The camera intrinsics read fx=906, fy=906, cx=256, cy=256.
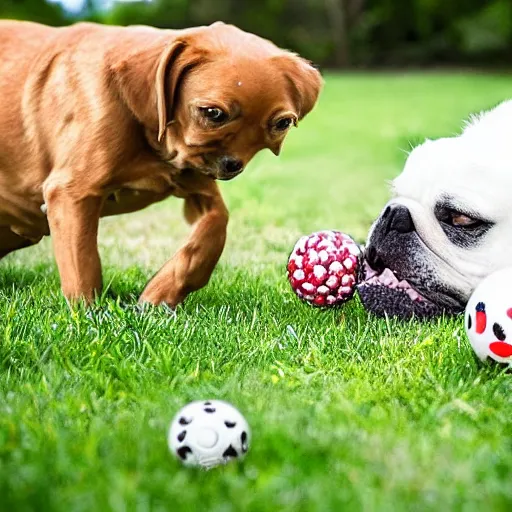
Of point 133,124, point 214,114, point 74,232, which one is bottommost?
point 74,232

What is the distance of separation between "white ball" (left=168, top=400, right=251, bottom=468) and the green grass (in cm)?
3

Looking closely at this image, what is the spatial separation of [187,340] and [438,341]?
2.95ft

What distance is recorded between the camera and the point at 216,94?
3209 millimetres

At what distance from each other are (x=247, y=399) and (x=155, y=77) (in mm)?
1374

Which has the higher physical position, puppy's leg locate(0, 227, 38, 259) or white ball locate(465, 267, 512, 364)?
A: white ball locate(465, 267, 512, 364)

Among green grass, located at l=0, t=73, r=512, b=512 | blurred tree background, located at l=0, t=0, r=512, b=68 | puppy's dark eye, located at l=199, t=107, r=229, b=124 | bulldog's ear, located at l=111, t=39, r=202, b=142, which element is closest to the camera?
green grass, located at l=0, t=73, r=512, b=512

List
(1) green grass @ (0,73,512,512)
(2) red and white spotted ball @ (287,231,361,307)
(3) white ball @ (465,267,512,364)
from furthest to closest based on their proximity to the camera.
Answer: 1. (2) red and white spotted ball @ (287,231,361,307)
2. (3) white ball @ (465,267,512,364)
3. (1) green grass @ (0,73,512,512)

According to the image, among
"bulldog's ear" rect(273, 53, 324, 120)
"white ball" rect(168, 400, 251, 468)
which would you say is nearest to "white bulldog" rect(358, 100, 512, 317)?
"bulldog's ear" rect(273, 53, 324, 120)

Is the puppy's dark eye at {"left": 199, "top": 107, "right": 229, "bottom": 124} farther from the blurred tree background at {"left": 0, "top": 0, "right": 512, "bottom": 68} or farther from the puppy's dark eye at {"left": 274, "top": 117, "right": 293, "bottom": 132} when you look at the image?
the blurred tree background at {"left": 0, "top": 0, "right": 512, "bottom": 68}

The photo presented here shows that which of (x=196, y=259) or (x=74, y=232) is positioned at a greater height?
(x=74, y=232)

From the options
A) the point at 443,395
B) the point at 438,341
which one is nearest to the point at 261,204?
the point at 438,341

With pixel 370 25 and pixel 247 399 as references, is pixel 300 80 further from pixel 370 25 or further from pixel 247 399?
pixel 370 25

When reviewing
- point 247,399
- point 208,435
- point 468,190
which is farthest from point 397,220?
point 208,435

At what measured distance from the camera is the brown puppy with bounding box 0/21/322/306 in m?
3.29
